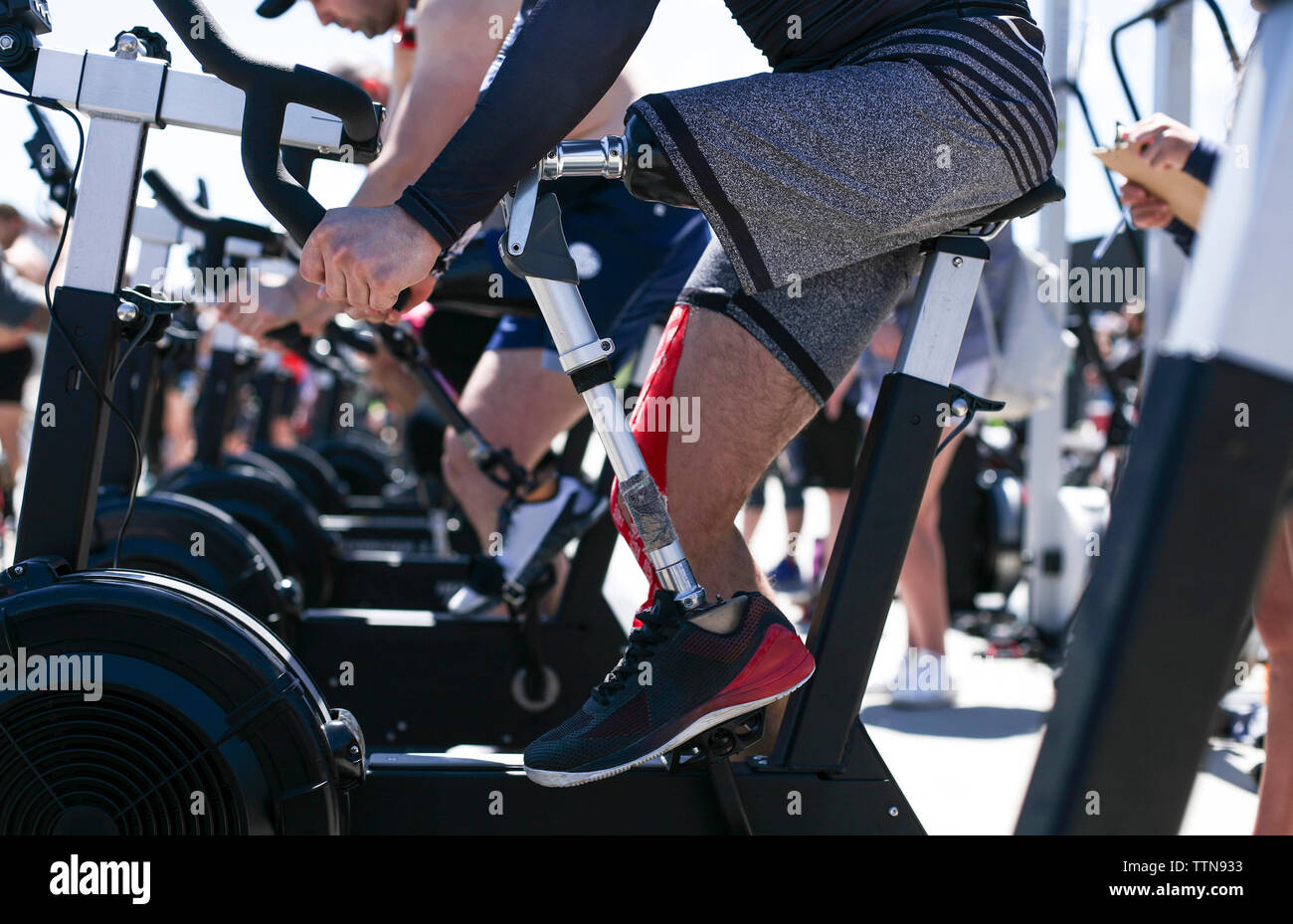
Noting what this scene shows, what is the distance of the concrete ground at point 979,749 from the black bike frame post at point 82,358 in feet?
3.82

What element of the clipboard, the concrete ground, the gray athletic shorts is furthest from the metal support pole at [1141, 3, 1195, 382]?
the gray athletic shorts

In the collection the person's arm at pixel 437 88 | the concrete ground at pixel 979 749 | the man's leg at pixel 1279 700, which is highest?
the person's arm at pixel 437 88

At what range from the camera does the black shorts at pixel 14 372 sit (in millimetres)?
5625

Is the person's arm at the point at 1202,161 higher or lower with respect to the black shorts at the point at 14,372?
lower

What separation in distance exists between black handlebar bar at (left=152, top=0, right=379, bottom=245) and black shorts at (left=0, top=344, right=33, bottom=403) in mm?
5157

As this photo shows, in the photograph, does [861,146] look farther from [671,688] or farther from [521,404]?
[521,404]

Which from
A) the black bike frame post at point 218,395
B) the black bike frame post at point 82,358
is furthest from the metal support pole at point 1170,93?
the black bike frame post at point 218,395

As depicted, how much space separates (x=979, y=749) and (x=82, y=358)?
2.43 meters

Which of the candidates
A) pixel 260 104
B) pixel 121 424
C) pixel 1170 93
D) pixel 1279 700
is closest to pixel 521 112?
pixel 260 104

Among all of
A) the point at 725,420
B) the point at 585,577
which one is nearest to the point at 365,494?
the point at 585,577

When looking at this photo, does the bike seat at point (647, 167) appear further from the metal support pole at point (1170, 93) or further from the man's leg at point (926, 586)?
the metal support pole at point (1170, 93)

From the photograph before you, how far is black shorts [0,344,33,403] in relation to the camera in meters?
5.62

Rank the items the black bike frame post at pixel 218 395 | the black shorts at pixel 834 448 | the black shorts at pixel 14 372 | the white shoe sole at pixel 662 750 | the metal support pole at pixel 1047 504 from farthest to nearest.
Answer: the black shorts at pixel 14 372 < the black shorts at pixel 834 448 < the metal support pole at pixel 1047 504 < the black bike frame post at pixel 218 395 < the white shoe sole at pixel 662 750
